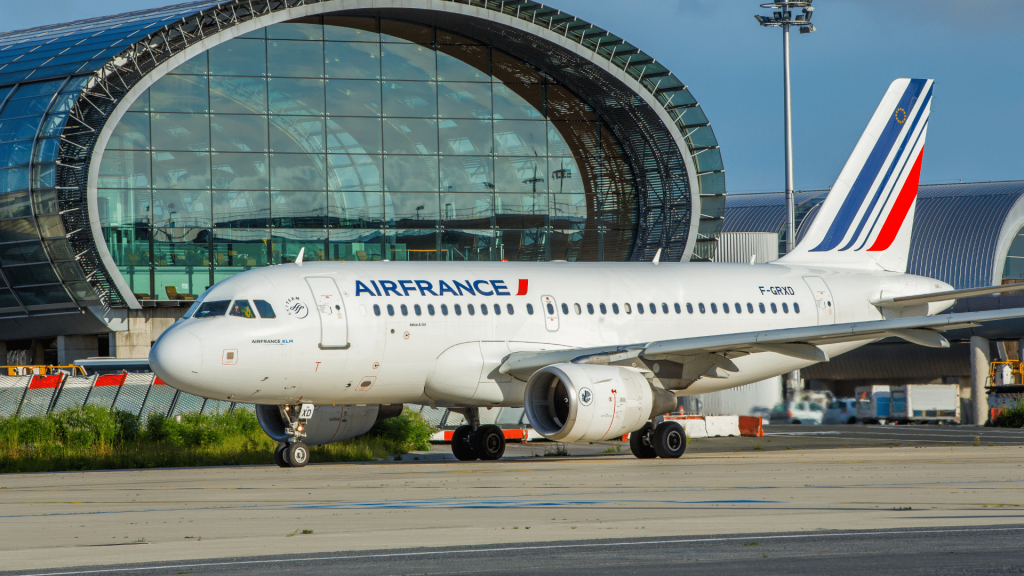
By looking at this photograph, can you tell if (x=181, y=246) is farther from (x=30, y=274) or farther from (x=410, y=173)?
(x=410, y=173)

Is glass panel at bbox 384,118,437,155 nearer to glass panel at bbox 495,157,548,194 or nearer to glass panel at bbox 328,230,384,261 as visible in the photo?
glass panel at bbox 495,157,548,194

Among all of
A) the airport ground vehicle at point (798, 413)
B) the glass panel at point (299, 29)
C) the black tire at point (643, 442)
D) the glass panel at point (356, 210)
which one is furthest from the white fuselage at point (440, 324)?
the glass panel at point (299, 29)

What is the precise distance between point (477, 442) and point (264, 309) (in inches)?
200

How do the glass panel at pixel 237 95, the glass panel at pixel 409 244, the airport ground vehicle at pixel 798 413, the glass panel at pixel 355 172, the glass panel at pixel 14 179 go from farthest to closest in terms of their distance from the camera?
the glass panel at pixel 409 244 < the glass panel at pixel 355 172 < the glass panel at pixel 237 95 < the glass panel at pixel 14 179 < the airport ground vehicle at pixel 798 413

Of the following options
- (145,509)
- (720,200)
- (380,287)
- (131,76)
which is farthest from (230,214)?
(145,509)

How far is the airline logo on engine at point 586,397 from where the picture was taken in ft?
64.3

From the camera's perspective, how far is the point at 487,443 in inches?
904

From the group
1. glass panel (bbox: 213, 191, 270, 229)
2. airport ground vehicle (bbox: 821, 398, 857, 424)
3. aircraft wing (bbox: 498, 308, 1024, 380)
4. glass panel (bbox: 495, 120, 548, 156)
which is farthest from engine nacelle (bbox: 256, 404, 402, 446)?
glass panel (bbox: 495, 120, 548, 156)

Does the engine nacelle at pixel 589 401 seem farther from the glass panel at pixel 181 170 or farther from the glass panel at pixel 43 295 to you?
the glass panel at pixel 43 295

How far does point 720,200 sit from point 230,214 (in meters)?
18.1

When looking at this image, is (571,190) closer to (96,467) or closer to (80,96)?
(80,96)

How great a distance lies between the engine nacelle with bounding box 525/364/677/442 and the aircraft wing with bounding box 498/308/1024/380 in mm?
575

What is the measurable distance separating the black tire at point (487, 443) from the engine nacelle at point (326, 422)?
1.96 meters

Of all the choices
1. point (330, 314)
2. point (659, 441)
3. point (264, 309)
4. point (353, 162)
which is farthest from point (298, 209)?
point (659, 441)
